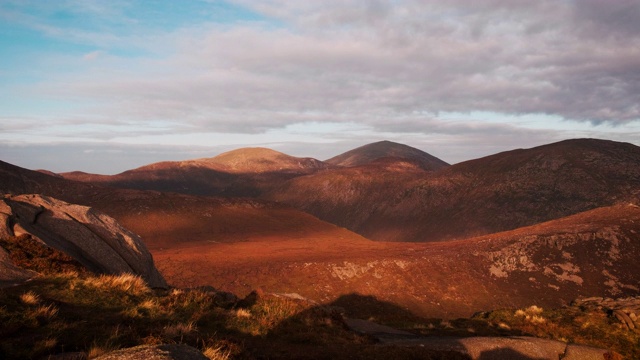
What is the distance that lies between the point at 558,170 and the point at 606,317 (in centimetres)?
8738

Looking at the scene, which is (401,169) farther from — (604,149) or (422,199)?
(604,149)

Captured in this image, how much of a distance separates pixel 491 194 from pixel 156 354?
100199 mm

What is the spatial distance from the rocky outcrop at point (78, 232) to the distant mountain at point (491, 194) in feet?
249

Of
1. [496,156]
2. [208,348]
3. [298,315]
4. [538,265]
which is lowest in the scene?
[538,265]

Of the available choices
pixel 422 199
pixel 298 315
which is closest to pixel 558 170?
pixel 422 199

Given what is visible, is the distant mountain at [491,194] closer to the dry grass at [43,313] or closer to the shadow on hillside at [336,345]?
the shadow on hillside at [336,345]

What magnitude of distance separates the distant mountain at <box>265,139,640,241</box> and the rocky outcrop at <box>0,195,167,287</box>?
75828 millimetres

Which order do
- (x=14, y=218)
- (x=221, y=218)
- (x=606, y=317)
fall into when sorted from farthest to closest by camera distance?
(x=221, y=218) → (x=606, y=317) → (x=14, y=218)

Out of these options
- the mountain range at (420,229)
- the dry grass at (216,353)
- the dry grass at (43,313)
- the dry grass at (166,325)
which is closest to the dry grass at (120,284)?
the dry grass at (166,325)

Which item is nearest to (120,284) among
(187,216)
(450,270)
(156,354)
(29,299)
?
(29,299)

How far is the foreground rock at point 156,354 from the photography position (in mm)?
A: 5566

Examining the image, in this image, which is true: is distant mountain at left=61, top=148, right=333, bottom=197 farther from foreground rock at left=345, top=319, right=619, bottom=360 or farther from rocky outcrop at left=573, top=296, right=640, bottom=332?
foreground rock at left=345, top=319, right=619, bottom=360

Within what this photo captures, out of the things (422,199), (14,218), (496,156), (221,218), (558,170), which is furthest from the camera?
(496,156)

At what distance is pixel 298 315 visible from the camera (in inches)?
558
